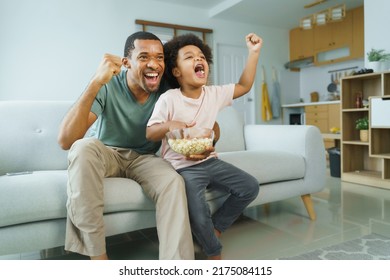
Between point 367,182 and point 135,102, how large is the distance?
2.20 m

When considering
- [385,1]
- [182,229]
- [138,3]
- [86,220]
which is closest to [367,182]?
[385,1]

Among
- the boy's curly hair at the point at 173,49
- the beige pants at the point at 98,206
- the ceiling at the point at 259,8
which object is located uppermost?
the ceiling at the point at 259,8

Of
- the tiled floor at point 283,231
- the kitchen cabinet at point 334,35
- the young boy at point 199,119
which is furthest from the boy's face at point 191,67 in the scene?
the kitchen cabinet at point 334,35

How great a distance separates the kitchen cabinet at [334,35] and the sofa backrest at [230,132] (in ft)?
11.1

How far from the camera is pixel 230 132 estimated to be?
6.27 ft

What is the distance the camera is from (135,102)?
119 cm

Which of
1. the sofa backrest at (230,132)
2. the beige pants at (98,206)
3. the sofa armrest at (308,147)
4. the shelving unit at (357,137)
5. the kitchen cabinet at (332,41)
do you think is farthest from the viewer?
the kitchen cabinet at (332,41)

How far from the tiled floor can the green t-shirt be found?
17.6 inches

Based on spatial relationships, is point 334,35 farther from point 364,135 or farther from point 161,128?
point 161,128

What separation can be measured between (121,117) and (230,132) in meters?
0.90

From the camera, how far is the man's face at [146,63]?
3.78 ft

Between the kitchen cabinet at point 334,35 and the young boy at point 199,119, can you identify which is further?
the kitchen cabinet at point 334,35

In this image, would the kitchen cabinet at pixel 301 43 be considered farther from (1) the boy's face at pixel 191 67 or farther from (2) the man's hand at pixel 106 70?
(2) the man's hand at pixel 106 70

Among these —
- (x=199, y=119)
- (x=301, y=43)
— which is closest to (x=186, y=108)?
(x=199, y=119)
